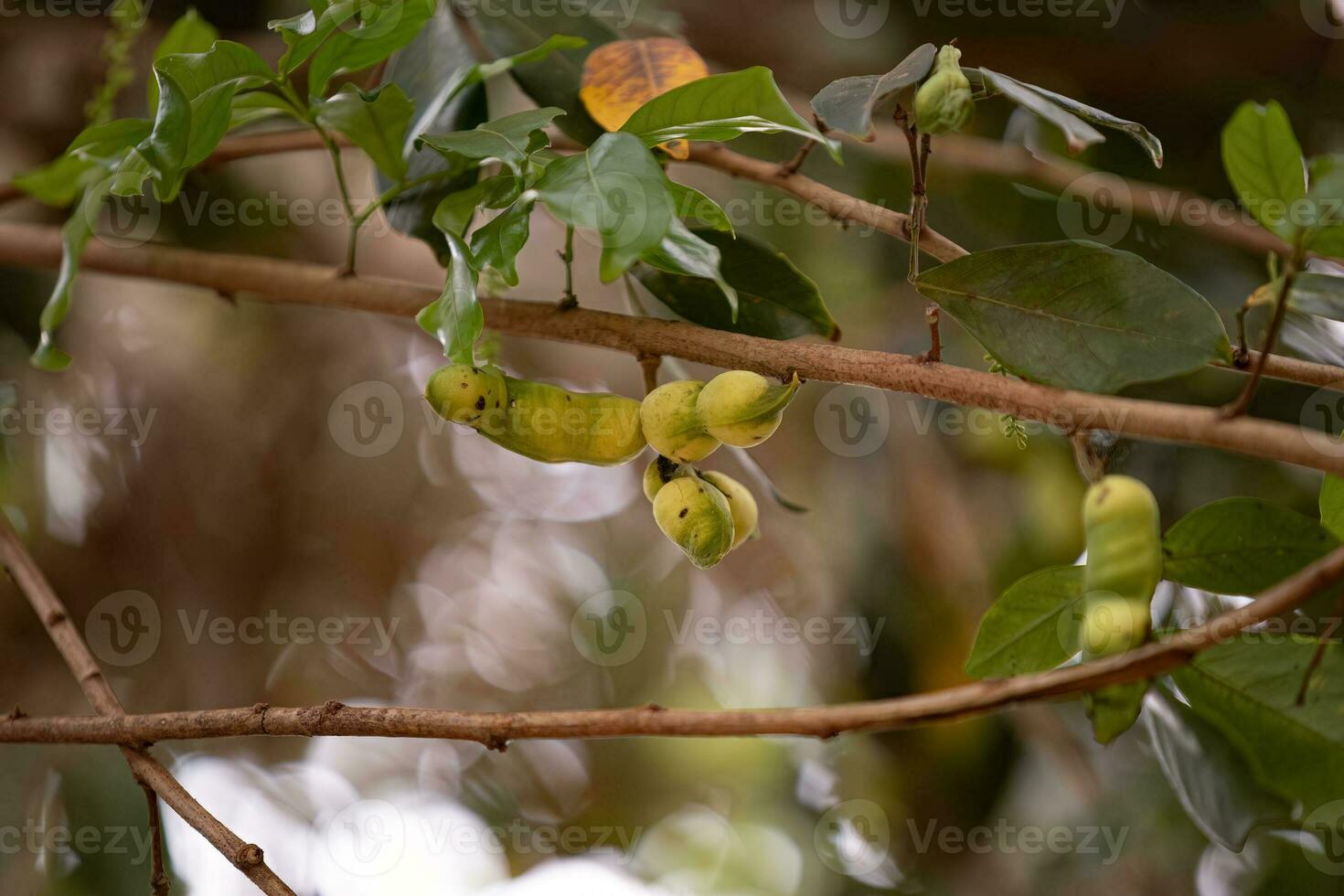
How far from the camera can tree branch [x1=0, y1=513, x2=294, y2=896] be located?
66 cm

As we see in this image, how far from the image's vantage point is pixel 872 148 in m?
1.57

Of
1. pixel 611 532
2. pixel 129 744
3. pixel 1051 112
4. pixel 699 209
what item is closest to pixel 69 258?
pixel 129 744

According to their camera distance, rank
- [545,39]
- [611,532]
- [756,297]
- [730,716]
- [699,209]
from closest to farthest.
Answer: [730,716] → [699,209] → [756,297] → [545,39] → [611,532]

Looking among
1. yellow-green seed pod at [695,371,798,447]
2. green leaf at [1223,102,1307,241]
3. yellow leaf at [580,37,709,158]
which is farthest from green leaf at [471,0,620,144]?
green leaf at [1223,102,1307,241]

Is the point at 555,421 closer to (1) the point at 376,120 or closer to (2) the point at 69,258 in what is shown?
(1) the point at 376,120

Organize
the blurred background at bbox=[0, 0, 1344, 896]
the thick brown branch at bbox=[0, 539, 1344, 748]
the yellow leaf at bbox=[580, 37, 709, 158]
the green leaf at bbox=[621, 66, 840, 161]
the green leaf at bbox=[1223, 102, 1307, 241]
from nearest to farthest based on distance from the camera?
the thick brown branch at bbox=[0, 539, 1344, 748], the green leaf at bbox=[1223, 102, 1307, 241], the green leaf at bbox=[621, 66, 840, 161], the yellow leaf at bbox=[580, 37, 709, 158], the blurred background at bbox=[0, 0, 1344, 896]

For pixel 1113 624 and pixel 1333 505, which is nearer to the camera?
pixel 1113 624

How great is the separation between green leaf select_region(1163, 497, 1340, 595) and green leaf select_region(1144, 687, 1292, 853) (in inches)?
3.4

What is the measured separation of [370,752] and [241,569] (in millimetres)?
446

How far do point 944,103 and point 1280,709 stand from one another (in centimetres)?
41

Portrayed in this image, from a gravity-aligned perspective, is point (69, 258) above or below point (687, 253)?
below

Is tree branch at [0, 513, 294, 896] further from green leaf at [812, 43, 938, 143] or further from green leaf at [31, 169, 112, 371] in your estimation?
green leaf at [812, 43, 938, 143]

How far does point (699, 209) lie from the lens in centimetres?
75

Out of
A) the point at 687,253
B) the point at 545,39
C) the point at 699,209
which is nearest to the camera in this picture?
the point at 687,253
